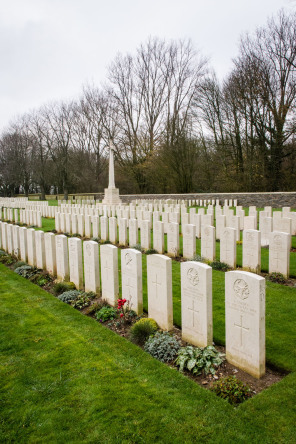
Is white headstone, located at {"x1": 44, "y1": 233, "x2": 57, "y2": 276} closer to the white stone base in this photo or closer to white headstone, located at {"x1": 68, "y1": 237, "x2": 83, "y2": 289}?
white headstone, located at {"x1": 68, "y1": 237, "x2": 83, "y2": 289}

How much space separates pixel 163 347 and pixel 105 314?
124cm

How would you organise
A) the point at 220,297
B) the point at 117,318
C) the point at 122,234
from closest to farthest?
the point at 117,318 → the point at 220,297 → the point at 122,234

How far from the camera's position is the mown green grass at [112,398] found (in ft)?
7.43

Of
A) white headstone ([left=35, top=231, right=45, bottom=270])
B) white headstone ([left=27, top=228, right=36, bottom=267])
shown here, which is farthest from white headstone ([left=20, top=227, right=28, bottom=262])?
white headstone ([left=35, top=231, right=45, bottom=270])

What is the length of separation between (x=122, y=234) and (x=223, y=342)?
6.09 m

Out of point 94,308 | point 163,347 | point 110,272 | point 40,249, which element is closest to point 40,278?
point 40,249

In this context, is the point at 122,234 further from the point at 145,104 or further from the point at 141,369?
the point at 145,104

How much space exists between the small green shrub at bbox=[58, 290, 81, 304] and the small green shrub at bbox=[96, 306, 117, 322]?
2.79ft

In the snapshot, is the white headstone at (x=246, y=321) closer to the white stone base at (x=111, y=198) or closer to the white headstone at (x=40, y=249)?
the white headstone at (x=40, y=249)

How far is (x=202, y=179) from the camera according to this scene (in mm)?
28438

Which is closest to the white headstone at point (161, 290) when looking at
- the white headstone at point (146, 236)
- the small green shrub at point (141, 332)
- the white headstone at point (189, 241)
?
the small green shrub at point (141, 332)

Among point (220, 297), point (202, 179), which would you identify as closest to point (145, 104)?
point (202, 179)

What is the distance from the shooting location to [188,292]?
3.48 m

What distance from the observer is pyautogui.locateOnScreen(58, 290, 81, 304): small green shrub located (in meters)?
5.07
